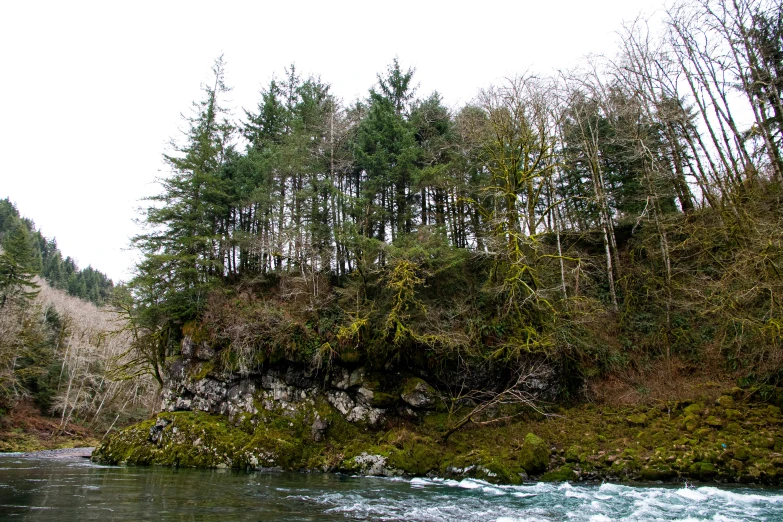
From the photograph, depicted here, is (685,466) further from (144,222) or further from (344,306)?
(144,222)

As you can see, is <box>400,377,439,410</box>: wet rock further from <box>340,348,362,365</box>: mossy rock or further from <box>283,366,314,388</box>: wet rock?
<box>283,366,314,388</box>: wet rock

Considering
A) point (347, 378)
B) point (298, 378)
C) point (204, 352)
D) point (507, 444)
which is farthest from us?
point (204, 352)

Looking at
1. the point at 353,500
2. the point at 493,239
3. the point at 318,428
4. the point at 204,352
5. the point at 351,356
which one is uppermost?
the point at 493,239

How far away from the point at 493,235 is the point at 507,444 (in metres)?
8.41

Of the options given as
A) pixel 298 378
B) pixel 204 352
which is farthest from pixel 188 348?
pixel 298 378

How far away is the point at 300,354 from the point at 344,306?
3031mm

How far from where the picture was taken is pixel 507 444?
13.8 meters

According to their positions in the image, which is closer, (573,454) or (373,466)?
(573,454)

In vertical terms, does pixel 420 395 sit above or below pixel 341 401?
above

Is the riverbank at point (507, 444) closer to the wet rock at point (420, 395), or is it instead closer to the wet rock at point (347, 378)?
→ the wet rock at point (420, 395)

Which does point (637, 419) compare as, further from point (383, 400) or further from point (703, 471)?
point (383, 400)

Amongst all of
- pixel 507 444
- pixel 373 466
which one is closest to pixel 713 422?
pixel 507 444

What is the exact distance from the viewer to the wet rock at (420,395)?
1582 cm

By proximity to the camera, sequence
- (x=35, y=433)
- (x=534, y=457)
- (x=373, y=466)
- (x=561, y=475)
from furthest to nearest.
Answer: (x=35, y=433) → (x=373, y=466) → (x=534, y=457) → (x=561, y=475)
